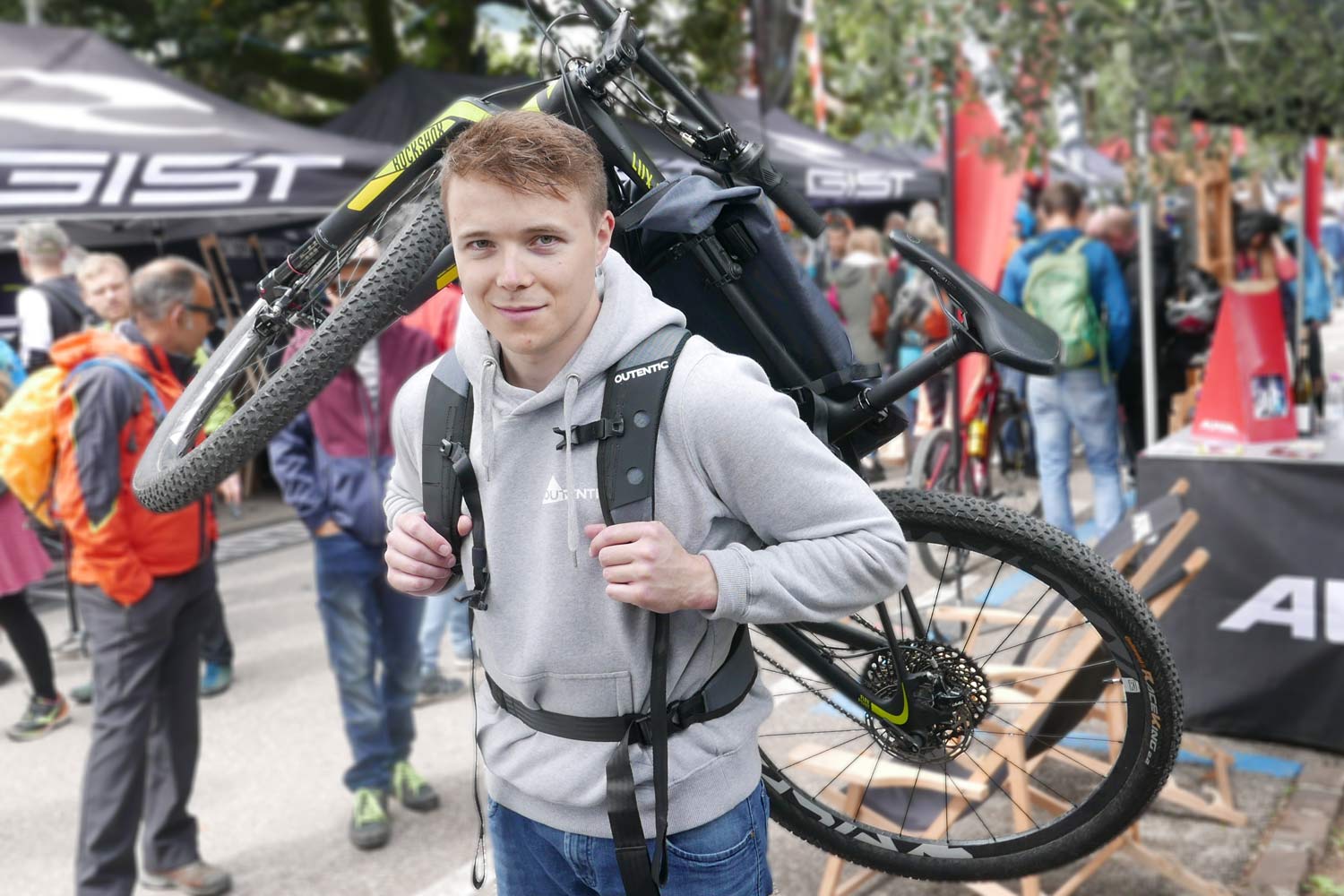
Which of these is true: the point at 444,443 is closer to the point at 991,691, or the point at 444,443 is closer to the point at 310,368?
the point at 310,368

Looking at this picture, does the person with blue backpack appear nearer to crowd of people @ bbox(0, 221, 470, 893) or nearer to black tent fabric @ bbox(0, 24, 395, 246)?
crowd of people @ bbox(0, 221, 470, 893)

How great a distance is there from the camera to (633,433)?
1.74 metres

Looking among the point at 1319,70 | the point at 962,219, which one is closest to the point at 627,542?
the point at 1319,70

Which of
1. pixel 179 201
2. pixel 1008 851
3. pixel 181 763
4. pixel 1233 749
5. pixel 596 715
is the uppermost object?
pixel 179 201

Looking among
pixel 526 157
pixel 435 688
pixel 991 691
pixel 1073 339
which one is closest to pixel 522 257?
pixel 526 157

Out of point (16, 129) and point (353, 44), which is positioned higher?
point (353, 44)

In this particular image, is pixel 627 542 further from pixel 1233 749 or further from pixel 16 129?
pixel 16 129

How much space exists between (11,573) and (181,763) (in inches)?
85.8

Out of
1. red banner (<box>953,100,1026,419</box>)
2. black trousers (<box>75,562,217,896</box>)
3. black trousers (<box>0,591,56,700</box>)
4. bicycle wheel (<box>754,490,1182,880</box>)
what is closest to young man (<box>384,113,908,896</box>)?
bicycle wheel (<box>754,490,1182,880</box>)

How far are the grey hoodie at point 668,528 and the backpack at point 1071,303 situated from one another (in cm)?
521

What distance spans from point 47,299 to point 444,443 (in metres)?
6.11

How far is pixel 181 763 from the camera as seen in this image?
13.2ft

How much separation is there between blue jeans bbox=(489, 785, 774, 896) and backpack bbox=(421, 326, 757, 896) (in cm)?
7

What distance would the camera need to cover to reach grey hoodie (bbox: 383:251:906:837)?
1747 mm
